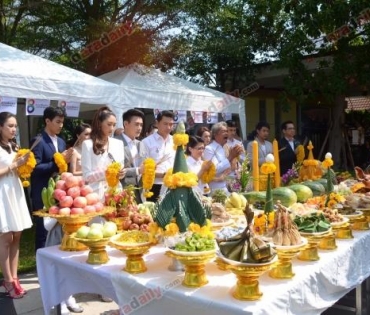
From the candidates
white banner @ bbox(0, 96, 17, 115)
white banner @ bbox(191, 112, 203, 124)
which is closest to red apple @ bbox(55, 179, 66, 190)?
white banner @ bbox(0, 96, 17, 115)

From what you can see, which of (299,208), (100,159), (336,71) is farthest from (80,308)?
(336,71)

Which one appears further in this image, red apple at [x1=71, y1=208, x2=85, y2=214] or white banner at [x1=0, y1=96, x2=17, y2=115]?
white banner at [x1=0, y1=96, x2=17, y2=115]

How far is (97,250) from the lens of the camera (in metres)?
1.93

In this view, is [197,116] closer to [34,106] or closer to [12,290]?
[34,106]

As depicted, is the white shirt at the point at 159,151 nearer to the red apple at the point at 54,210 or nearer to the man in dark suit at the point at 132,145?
the man in dark suit at the point at 132,145

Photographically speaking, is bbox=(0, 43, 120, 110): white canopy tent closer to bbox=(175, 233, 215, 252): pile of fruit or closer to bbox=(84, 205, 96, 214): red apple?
bbox=(84, 205, 96, 214): red apple

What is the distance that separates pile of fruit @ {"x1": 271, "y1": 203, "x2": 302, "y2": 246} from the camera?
177cm

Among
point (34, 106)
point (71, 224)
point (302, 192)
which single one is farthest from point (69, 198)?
point (34, 106)

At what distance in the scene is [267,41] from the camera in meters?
10.6

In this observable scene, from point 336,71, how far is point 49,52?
19.5ft

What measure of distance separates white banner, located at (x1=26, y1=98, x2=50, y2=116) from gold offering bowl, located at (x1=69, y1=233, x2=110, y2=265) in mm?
3351

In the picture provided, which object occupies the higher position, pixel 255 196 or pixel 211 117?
pixel 211 117

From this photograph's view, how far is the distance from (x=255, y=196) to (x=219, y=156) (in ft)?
3.45

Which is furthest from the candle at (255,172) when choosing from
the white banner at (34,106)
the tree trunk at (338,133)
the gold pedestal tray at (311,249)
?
the tree trunk at (338,133)
